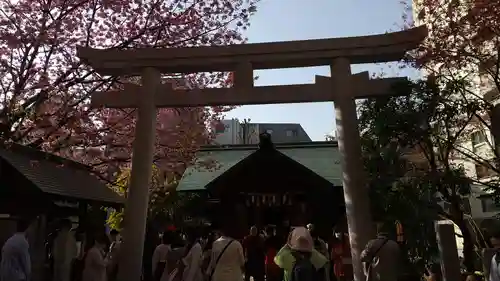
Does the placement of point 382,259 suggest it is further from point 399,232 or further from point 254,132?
point 254,132

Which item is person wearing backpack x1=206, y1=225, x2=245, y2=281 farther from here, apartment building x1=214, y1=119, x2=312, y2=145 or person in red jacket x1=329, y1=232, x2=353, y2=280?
apartment building x1=214, y1=119, x2=312, y2=145

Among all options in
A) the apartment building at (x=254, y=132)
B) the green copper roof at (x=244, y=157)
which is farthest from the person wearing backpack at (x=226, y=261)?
the apartment building at (x=254, y=132)

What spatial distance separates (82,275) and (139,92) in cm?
355

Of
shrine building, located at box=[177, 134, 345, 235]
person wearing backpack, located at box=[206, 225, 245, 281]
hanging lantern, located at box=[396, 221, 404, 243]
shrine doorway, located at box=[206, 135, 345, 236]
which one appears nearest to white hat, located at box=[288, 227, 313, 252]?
person wearing backpack, located at box=[206, 225, 245, 281]

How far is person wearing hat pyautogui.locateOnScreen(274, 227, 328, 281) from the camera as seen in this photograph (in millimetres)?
4902

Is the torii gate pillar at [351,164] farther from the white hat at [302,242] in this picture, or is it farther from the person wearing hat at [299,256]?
the white hat at [302,242]

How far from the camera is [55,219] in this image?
30.1 feet

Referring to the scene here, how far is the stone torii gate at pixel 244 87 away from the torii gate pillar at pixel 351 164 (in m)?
0.02

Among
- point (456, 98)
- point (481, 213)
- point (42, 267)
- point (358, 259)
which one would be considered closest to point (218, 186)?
point (42, 267)

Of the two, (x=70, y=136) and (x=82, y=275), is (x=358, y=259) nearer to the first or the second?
(x=82, y=275)

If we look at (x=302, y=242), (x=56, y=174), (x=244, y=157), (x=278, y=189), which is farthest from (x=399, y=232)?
(x=56, y=174)

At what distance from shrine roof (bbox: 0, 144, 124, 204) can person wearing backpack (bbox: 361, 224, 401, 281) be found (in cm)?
547

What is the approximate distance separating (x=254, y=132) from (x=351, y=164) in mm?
38360

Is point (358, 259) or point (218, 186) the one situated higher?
point (218, 186)
